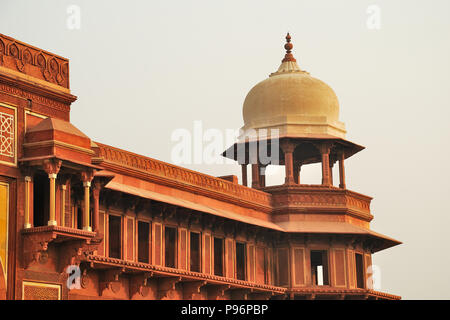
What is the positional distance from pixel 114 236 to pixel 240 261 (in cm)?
746

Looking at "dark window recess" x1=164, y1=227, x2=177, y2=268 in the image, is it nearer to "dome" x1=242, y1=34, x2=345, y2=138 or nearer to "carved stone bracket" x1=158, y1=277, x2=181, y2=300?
"carved stone bracket" x1=158, y1=277, x2=181, y2=300

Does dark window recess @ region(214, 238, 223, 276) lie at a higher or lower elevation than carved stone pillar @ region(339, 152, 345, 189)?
lower

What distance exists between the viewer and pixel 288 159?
4288 centimetres

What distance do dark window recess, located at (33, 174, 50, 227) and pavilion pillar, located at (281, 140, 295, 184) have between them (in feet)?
54.5

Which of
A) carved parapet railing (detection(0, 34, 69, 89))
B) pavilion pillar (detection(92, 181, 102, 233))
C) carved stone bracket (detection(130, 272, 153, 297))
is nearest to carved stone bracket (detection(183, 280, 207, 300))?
carved stone bracket (detection(130, 272, 153, 297))

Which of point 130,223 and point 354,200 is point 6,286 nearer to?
point 130,223

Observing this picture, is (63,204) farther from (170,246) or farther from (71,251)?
(170,246)

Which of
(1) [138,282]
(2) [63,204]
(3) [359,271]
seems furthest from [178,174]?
(3) [359,271]

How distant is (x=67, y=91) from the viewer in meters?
28.2

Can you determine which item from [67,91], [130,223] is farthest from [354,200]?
[67,91]

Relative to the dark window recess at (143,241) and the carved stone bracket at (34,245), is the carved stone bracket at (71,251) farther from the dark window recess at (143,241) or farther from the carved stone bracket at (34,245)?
the dark window recess at (143,241)

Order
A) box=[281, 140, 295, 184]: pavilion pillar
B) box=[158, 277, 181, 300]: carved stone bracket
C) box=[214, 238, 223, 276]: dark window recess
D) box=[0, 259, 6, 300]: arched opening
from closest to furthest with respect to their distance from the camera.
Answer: box=[0, 259, 6, 300]: arched opening, box=[158, 277, 181, 300]: carved stone bracket, box=[214, 238, 223, 276]: dark window recess, box=[281, 140, 295, 184]: pavilion pillar

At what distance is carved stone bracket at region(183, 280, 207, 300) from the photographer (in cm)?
3478
